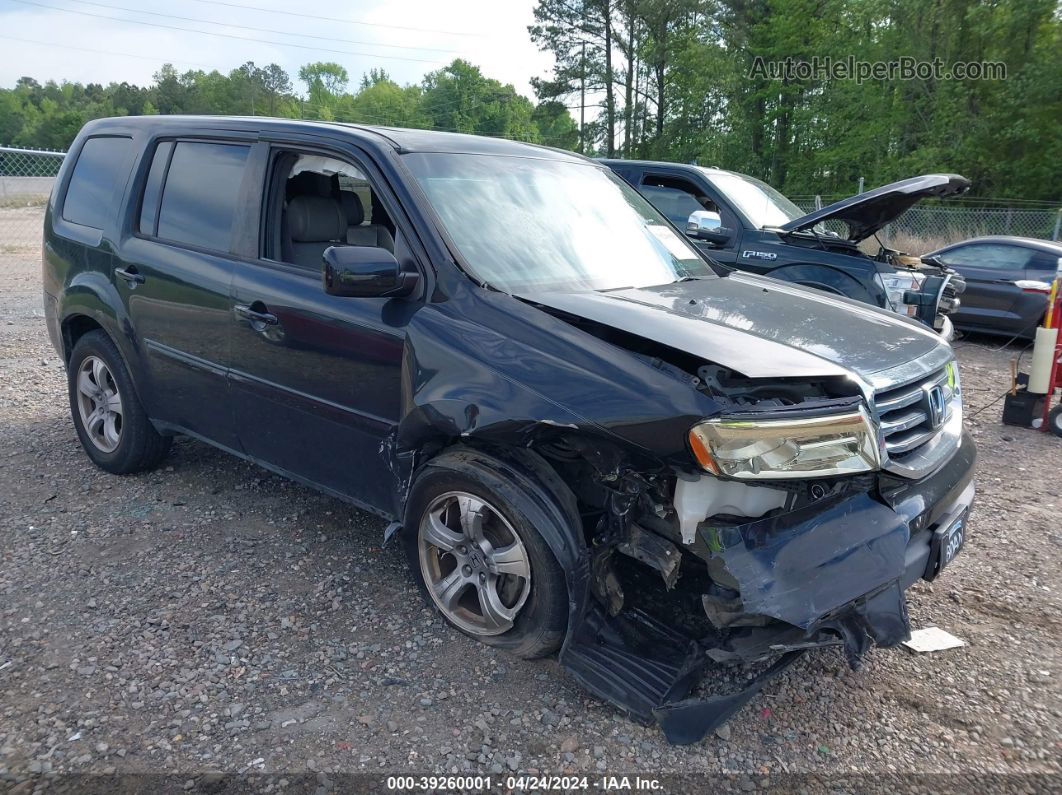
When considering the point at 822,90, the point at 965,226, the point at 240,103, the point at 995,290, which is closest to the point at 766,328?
the point at 995,290

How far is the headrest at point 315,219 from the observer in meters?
3.75

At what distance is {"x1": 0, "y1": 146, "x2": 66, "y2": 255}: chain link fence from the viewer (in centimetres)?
1648

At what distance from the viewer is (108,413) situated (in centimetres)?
466

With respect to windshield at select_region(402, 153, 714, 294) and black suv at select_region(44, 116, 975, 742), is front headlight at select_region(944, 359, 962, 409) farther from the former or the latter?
windshield at select_region(402, 153, 714, 294)

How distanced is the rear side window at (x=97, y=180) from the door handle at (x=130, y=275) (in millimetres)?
351

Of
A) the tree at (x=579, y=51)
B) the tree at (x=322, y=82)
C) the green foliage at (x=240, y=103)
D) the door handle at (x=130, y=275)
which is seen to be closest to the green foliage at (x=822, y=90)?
the tree at (x=579, y=51)

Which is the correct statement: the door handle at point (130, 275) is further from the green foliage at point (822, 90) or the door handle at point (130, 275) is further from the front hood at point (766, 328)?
the green foliage at point (822, 90)

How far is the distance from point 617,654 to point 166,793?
1.46 m

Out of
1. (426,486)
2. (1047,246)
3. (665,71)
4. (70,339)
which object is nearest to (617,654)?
(426,486)

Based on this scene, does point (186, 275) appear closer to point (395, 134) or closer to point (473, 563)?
point (395, 134)

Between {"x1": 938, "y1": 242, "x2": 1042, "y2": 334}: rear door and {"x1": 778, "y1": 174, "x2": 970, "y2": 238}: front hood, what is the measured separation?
4.28 metres

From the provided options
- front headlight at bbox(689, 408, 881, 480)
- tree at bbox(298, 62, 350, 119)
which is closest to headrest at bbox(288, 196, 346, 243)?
front headlight at bbox(689, 408, 881, 480)

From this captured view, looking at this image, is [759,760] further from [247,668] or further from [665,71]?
[665,71]

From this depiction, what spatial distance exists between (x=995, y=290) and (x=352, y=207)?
935 cm
